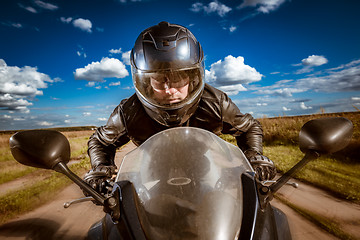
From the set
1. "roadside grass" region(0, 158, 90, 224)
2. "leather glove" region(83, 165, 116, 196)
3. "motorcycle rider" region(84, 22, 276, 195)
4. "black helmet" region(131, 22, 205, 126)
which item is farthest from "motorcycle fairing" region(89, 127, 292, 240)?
"roadside grass" region(0, 158, 90, 224)

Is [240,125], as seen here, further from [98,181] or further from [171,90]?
[98,181]

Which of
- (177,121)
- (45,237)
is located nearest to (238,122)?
(177,121)

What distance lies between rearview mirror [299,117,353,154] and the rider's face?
1283 millimetres

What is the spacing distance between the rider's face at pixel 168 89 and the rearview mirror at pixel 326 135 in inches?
50.5

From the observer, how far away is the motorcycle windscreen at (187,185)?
59 cm

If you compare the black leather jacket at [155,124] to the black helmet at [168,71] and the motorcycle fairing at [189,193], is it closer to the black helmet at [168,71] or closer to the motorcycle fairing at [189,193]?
the black helmet at [168,71]

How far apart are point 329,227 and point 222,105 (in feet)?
5.03

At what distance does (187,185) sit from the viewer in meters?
0.64

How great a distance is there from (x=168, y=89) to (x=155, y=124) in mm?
538

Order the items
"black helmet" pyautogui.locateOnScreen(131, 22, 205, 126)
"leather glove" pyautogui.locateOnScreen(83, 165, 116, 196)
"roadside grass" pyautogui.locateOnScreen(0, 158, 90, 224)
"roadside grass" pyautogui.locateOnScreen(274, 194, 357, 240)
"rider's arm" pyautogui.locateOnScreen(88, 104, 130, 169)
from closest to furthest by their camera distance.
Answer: "leather glove" pyautogui.locateOnScreen(83, 165, 116, 196), "roadside grass" pyautogui.locateOnScreen(274, 194, 357, 240), "black helmet" pyautogui.locateOnScreen(131, 22, 205, 126), "rider's arm" pyautogui.locateOnScreen(88, 104, 130, 169), "roadside grass" pyautogui.locateOnScreen(0, 158, 90, 224)

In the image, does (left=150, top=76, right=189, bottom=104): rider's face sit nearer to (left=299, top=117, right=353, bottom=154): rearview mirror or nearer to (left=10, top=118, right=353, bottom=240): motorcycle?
(left=10, top=118, right=353, bottom=240): motorcycle

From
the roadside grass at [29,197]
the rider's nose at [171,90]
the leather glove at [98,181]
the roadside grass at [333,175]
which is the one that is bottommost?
the roadside grass at [333,175]

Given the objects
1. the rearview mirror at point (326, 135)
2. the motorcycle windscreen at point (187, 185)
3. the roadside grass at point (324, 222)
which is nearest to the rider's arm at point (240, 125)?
the roadside grass at point (324, 222)

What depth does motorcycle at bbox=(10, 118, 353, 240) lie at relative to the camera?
1.99ft
